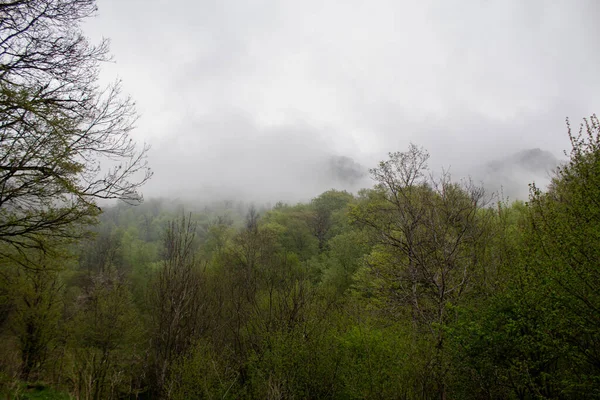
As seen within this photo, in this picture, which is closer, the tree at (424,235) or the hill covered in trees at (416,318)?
the hill covered in trees at (416,318)

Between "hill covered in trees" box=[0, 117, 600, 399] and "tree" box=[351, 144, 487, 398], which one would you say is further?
"tree" box=[351, 144, 487, 398]

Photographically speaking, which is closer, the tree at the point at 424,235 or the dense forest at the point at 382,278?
the dense forest at the point at 382,278

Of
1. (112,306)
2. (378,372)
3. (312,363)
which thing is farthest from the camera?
(112,306)

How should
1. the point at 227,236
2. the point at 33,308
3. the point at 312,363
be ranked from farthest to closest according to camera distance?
the point at 227,236
the point at 33,308
the point at 312,363

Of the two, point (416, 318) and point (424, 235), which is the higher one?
point (424, 235)

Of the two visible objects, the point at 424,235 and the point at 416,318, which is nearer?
the point at 416,318

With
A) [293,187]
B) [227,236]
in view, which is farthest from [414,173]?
[293,187]

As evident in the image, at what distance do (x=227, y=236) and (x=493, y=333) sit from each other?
33544 millimetres

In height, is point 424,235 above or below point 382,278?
above

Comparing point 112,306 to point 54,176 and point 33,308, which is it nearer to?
point 33,308

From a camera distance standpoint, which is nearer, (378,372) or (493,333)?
(493,333)

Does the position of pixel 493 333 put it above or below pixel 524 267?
below

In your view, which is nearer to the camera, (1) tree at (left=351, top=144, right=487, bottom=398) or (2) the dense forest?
(2) the dense forest

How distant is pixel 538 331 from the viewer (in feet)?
18.4
